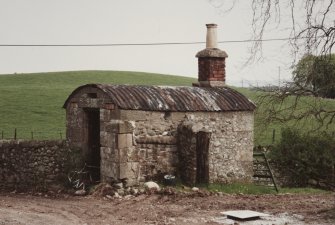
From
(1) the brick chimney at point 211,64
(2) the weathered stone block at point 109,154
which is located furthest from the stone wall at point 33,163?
(1) the brick chimney at point 211,64

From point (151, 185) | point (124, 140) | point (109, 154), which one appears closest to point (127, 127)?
point (124, 140)

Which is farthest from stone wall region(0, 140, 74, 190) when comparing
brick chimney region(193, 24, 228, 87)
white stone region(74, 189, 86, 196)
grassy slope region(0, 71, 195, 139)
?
grassy slope region(0, 71, 195, 139)

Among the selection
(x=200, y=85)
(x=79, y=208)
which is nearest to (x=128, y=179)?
(x=79, y=208)

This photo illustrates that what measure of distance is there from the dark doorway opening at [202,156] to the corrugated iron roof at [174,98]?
1028 mm

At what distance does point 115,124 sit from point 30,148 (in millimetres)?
3474

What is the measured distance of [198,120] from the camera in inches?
585

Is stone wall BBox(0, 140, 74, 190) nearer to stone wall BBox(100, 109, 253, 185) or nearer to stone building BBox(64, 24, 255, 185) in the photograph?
stone building BBox(64, 24, 255, 185)

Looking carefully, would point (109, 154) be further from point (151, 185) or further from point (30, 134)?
point (30, 134)

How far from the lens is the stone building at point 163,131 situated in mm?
13484

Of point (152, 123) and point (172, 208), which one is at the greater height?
point (152, 123)

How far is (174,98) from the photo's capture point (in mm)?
14875

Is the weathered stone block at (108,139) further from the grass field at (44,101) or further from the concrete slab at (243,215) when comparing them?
the grass field at (44,101)

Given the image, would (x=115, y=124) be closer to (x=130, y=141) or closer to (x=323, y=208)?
(x=130, y=141)

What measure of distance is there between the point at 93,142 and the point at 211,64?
475cm
